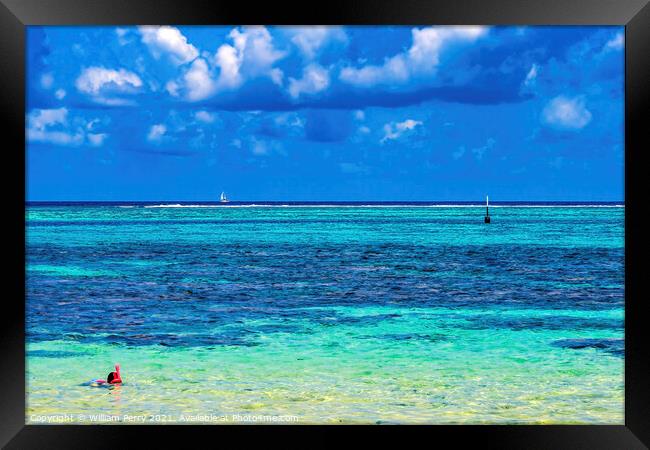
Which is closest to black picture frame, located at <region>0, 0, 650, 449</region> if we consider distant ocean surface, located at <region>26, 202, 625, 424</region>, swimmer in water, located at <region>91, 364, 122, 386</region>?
distant ocean surface, located at <region>26, 202, 625, 424</region>

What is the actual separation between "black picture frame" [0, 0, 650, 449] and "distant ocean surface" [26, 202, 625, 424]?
9.07 feet

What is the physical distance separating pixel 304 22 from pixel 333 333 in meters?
8.35

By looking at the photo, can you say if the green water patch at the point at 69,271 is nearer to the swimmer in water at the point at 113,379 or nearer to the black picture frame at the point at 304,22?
the swimmer in water at the point at 113,379

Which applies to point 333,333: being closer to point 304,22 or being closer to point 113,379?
point 113,379

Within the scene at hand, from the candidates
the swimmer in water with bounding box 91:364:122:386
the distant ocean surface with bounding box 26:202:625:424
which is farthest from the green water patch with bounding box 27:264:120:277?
the swimmer in water with bounding box 91:364:122:386

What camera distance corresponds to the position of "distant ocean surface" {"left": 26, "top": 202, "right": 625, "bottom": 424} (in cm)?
650

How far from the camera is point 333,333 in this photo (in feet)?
36.5

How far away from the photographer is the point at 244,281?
18.1 metres

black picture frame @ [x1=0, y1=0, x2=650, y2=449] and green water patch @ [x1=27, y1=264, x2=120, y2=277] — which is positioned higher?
black picture frame @ [x1=0, y1=0, x2=650, y2=449]

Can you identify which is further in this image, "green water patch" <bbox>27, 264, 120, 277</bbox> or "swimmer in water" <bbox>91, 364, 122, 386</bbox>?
"green water patch" <bbox>27, 264, 120, 277</bbox>

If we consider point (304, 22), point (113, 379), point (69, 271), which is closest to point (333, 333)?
point (113, 379)

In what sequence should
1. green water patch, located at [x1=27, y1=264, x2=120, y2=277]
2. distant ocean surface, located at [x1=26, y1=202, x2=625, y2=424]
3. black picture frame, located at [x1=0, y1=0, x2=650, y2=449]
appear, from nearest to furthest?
black picture frame, located at [x1=0, y1=0, x2=650, y2=449] < distant ocean surface, located at [x1=26, y1=202, x2=625, y2=424] < green water patch, located at [x1=27, y1=264, x2=120, y2=277]

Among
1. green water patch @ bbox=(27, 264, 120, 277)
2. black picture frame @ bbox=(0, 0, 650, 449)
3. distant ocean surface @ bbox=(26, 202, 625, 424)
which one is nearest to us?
black picture frame @ bbox=(0, 0, 650, 449)

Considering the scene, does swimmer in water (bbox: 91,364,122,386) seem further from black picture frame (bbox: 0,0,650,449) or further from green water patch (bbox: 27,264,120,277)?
green water patch (bbox: 27,264,120,277)
